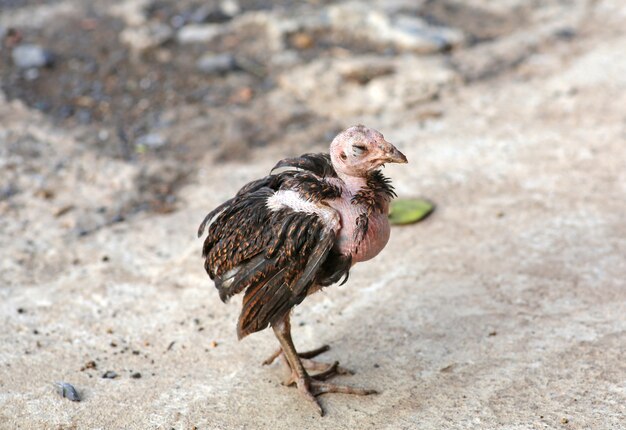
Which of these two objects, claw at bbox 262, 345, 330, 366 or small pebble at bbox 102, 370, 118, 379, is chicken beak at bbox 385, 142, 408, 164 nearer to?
claw at bbox 262, 345, 330, 366

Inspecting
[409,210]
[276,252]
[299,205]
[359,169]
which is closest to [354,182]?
[359,169]

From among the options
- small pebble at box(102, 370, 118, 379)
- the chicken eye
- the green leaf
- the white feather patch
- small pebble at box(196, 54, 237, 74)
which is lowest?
small pebble at box(102, 370, 118, 379)

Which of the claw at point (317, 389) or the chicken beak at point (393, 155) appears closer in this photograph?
the chicken beak at point (393, 155)

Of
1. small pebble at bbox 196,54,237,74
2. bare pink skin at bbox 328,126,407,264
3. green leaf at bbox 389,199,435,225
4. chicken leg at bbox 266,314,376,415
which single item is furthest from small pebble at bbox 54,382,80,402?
small pebble at bbox 196,54,237,74

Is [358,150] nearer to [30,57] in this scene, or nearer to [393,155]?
[393,155]

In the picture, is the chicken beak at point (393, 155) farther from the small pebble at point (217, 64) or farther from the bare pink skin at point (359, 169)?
the small pebble at point (217, 64)

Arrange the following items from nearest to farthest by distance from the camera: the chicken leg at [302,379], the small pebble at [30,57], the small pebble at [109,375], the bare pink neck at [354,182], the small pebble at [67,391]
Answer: the bare pink neck at [354,182] → the chicken leg at [302,379] → the small pebble at [67,391] → the small pebble at [109,375] → the small pebble at [30,57]

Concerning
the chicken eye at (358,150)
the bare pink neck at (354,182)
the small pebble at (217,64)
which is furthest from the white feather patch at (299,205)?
the small pebble at (217,64)

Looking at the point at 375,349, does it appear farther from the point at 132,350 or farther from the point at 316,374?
the point at 132,350
